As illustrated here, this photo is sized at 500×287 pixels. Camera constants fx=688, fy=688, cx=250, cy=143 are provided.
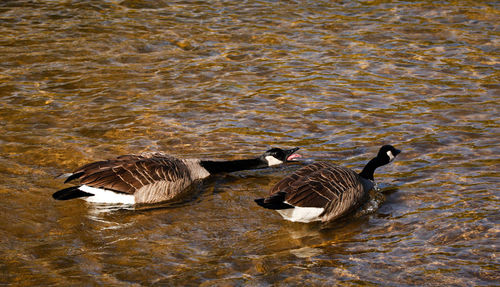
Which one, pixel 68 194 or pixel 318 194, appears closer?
pixel 318 194

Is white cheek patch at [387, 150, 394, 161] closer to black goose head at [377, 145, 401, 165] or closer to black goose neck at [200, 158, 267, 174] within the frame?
black goose head at [377, 145, 401, 165]

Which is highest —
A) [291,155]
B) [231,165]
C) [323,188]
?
[323,188]

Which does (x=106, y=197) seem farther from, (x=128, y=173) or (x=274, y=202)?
(x=274, y=202)

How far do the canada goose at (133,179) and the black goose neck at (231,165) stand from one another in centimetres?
18

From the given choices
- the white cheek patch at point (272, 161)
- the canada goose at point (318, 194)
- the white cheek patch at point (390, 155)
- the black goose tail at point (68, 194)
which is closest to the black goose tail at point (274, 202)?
the canada goose at point (318, 194)

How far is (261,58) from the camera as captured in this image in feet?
42.2

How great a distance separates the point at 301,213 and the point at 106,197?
219 centimetres

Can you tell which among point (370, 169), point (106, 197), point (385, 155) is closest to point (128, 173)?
point (106, 197)

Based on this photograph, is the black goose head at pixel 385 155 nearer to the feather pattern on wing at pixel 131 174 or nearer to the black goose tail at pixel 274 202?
the black goose tail at pixel 274 202

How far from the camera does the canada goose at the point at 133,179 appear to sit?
7621 mm

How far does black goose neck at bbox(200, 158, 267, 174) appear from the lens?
8.74 metres

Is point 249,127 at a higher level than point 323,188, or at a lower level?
lower

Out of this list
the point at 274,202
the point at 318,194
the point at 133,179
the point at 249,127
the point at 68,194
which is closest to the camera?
the point at 274,202

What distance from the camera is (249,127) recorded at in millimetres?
10164
